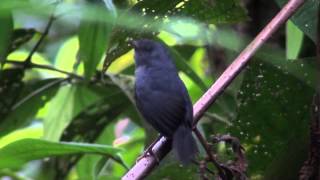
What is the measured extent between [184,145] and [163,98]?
0.39 ft

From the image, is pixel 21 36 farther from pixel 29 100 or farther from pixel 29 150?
pixel 29 150

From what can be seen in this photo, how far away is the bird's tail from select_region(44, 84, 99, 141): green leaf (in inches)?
Answer: 30.5

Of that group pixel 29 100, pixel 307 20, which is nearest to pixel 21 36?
pixel 29 100

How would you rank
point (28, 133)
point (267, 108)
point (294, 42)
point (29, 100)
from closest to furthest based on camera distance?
point (267, 108), point (294, 42), point (29, 100), point (28, 133)

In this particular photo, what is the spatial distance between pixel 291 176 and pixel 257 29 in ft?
3.35

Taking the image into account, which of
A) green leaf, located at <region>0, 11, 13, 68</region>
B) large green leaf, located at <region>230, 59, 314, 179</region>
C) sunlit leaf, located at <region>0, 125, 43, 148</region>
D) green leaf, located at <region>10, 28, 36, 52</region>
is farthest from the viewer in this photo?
sunlit leaf, located at <region>0, 125, 43, 148</region>

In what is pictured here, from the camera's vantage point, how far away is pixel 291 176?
0.98 meters

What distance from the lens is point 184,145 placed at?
36.2 inches

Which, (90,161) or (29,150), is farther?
(90,161)

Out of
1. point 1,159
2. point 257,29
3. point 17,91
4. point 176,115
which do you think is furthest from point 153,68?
point 257,29

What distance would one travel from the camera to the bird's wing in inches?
38.1

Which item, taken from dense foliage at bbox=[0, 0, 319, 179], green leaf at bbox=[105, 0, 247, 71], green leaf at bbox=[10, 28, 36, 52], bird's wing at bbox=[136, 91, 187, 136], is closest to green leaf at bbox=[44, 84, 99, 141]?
dense foliage at bbox=[0, 0, 319, 179]

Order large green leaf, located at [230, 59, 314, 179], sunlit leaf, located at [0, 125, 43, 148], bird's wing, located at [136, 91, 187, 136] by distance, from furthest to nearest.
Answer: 1. sunlit leaf, located at [0, 125, 43, 148]
2. large green leaf, located at [230, 59, 314, 179]
3. bird's wing, located at [136, 91, 187, 136]

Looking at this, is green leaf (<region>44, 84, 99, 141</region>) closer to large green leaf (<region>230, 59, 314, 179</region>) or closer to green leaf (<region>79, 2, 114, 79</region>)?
green leaf (<region>79, 2, 114, 79</region>)
